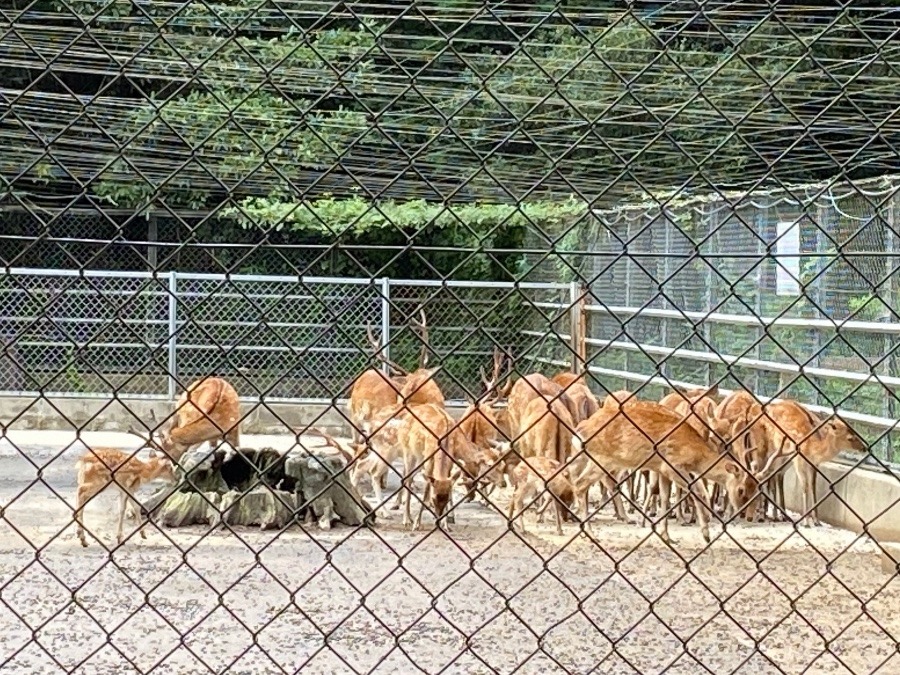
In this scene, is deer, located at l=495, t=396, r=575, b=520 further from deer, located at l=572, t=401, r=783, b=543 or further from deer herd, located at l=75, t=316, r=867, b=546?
deer, located at l=572, t=401, r=783, b=543

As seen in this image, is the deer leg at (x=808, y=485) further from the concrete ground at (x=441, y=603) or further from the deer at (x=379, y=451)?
the deer at (x=379, y=451)

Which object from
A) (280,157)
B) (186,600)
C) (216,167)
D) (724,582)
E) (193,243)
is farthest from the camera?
(216,167)

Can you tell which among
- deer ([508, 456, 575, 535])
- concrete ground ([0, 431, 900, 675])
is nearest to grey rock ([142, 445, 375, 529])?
concrete ground ([0, 431, 900, 675])

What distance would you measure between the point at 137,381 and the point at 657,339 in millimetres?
6137

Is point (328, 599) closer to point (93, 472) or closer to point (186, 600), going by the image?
point (186, 600)

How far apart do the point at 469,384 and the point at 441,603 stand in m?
8.67

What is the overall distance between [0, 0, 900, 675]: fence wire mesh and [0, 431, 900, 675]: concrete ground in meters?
0.03

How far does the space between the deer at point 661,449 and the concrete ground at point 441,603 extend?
0.37 metres

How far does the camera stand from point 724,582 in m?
6.41

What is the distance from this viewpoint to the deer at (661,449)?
7008mm

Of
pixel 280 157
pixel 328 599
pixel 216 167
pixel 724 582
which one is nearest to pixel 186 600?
pixel 328 599

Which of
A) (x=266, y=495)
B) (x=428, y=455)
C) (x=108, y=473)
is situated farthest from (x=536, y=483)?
(x=108, y=473)

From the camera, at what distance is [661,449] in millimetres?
7445

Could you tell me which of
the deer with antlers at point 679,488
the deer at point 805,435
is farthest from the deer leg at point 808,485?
the deer with antlers at point 679,488
